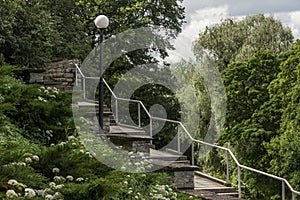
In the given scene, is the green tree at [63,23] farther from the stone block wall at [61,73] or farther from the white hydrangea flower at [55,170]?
the white hydrangea flower at [55,170]

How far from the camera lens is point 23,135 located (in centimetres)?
698

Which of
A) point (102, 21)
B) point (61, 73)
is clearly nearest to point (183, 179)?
point (102, 21)

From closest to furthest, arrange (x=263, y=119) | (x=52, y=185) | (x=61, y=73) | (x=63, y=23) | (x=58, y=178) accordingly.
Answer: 1. (x=52, y=185)
2. (x=58, y=178)
3. (x=61, y=73)
4. (x=63, y=23)
5. (x=263, y=119)

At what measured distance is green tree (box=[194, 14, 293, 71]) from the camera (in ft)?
79.2

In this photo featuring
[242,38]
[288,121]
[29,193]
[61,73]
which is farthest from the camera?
[242,38]

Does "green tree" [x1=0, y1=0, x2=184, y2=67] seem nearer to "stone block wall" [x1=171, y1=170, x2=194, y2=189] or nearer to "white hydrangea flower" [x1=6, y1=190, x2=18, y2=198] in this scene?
"stone block wall" [x1=171, y1=170, x2=194, y2=189]

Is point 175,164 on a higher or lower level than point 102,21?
lower

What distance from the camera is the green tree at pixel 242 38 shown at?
24.1 meters

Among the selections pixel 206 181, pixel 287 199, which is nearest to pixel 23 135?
pixel 206 181

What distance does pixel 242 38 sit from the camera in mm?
24406

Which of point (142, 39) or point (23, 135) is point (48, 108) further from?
point (142, 39)

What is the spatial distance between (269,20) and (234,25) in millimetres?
1592

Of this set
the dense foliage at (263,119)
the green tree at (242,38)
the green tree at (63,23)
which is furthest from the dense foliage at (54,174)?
the green tree at (242,38)

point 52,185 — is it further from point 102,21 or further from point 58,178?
point 102,21
